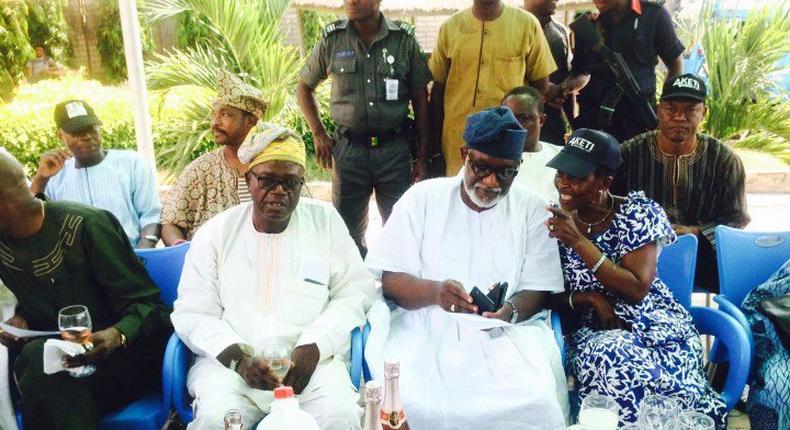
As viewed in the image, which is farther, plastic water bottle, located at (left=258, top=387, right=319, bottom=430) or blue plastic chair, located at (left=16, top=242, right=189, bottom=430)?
blue plastic chair, located at (left=16, top=242, right=189, bottom=430)

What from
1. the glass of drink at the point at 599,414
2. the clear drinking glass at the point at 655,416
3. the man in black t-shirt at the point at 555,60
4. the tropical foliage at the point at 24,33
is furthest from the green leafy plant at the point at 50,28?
the clear drinking glass at the point at 655,416

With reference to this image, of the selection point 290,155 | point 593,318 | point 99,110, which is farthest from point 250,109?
point 99,110

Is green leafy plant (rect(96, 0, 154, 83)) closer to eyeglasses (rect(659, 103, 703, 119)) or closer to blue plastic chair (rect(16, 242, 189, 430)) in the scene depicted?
blue plastic chair (rect(16, 242, 189, 430))

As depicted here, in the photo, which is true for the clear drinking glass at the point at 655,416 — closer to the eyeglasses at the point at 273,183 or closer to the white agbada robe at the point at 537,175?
the eyeglasses at the point at 273,183

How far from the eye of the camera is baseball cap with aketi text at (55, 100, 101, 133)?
13.6 ft

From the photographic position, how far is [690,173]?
3893 millimetres

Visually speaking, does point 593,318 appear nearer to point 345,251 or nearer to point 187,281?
point 345,251

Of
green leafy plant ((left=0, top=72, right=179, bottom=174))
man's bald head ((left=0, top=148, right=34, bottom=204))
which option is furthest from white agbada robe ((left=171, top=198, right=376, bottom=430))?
green leafy plant ((left=0, top=72, right=179, bottom=174))

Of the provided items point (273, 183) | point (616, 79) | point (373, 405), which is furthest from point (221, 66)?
point (373, 405)

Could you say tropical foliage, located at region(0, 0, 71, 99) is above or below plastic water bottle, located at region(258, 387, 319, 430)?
above

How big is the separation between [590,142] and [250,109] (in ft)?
6.61

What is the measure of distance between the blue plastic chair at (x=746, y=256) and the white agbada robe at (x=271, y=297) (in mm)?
1745

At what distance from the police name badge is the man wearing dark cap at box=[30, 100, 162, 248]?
1.63 m

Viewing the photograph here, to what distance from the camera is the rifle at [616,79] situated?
4738 millimetres
